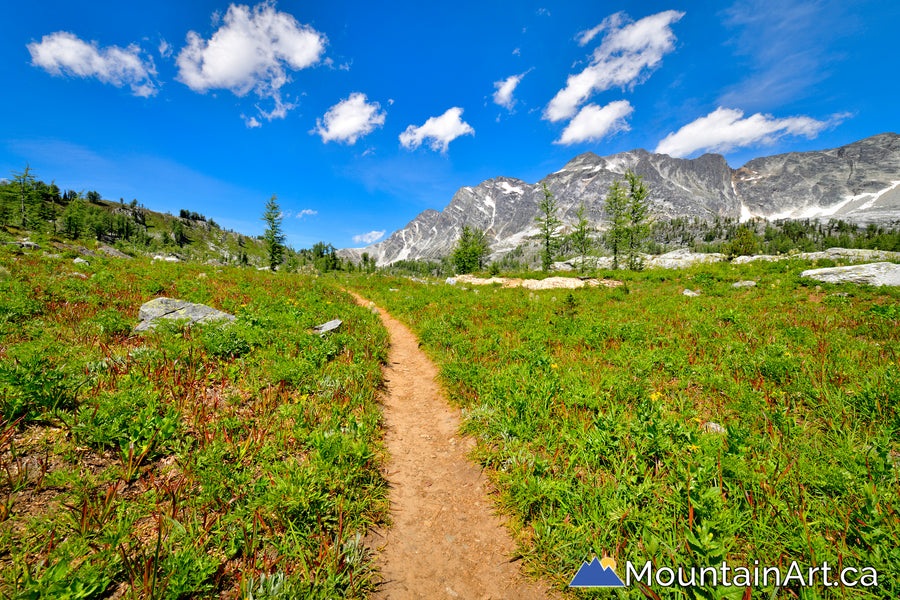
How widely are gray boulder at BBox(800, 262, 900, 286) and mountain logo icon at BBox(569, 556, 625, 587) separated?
59.4 feet

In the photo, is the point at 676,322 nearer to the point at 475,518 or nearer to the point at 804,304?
the point at 804,304

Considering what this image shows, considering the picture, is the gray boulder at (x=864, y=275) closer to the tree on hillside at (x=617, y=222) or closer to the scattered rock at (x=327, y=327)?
the scattered rock at (x=327, y=327)

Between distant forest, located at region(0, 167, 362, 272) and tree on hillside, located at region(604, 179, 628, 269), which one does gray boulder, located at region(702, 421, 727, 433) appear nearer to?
tree on hillside, located at region(604, 179, 628, 269)

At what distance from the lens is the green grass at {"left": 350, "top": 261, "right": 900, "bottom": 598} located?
10.1ft

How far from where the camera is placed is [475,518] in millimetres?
4145

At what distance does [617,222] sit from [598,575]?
4010cm

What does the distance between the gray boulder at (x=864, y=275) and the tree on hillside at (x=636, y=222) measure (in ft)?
68.9

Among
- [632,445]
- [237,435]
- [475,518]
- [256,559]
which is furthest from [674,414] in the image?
[237,435]

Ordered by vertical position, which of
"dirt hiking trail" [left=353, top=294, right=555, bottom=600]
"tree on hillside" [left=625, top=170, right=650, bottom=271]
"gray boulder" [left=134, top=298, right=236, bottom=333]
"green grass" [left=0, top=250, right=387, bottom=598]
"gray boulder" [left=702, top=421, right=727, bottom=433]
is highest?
"tree on hillside" [left=625, top=170, right=650, bottom=271]

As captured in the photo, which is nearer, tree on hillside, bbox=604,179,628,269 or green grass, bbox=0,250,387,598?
green grass, bbox=0,250,387,598

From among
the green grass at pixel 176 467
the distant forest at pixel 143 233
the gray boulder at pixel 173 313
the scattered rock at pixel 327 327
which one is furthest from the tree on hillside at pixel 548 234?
the green grass at pixel 176 467

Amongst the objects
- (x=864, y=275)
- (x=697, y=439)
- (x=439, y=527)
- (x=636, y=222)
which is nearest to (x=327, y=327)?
(x=439, y=527)

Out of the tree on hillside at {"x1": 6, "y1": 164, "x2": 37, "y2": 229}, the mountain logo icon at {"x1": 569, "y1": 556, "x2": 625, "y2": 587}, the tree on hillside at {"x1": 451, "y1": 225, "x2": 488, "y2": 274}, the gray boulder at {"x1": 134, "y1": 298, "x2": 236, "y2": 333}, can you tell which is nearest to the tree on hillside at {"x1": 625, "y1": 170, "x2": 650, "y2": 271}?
the tree on hillside at {"x1": 451, "y1": 225, "x2": 488, "y2": 274}

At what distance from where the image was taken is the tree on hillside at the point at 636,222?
35.3 metres
